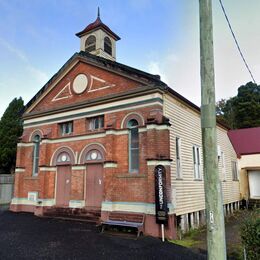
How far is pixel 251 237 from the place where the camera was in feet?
20.5

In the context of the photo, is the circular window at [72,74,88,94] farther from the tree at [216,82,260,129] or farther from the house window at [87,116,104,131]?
the tree at [216,82,260,129]

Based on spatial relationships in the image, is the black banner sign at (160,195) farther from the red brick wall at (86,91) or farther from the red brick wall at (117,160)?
the red brick wall at (86,91)

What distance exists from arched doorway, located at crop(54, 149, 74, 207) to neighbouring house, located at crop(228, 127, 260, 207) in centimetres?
1591

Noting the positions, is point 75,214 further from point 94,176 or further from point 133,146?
point 133,146

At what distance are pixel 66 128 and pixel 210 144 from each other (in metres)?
13.8

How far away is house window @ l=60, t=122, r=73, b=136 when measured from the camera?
55.0ft

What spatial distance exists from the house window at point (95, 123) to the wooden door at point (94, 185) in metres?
2.18

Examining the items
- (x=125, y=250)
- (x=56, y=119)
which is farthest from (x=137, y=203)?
(x=56, y=119)

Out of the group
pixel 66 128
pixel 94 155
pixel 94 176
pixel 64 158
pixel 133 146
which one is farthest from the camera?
pixel 66 128

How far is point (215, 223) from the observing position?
13.4 ft

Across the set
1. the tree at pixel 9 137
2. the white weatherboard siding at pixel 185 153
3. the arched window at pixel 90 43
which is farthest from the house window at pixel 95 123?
the tree at pixel 9 137

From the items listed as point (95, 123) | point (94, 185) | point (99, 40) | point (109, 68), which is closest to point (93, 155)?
point (94, 185)

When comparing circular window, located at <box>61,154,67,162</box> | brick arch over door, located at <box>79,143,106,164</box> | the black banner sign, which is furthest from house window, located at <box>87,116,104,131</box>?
the black banner sign

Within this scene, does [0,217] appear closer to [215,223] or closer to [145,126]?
[145,126]
